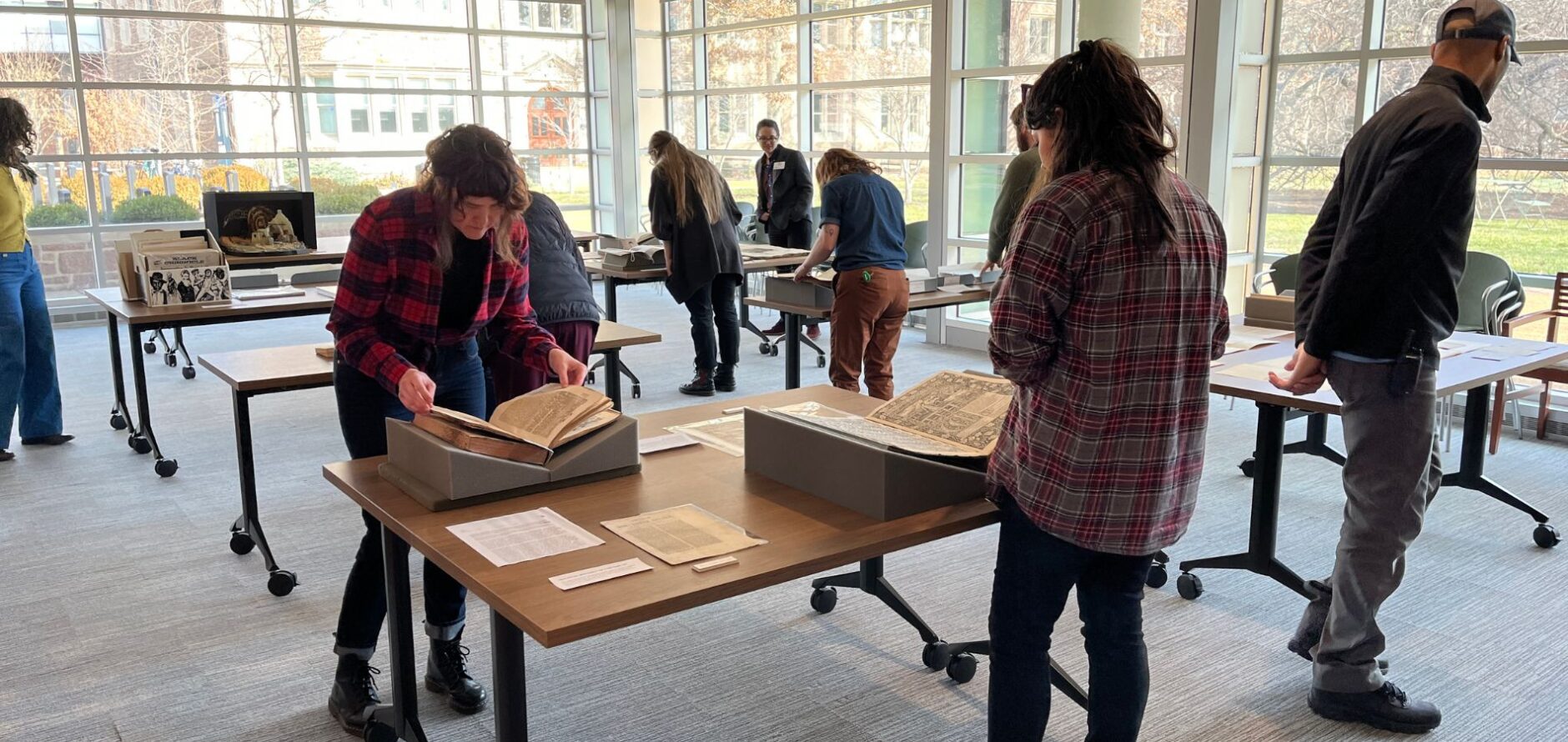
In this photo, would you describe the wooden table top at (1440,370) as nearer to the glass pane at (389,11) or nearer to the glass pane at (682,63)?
the glass pane at (682,63)

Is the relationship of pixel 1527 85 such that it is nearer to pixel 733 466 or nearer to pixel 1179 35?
pixel 1179 35

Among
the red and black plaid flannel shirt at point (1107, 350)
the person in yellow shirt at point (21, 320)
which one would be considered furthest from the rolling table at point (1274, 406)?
the person in yellow shirt at point (21, 320)

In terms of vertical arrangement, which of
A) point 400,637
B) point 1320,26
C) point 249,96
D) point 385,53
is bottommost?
point 400,637

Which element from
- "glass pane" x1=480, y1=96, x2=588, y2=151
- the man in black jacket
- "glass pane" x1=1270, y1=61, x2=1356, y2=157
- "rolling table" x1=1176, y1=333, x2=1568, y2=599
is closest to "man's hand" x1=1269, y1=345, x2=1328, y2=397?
the man in black jacket

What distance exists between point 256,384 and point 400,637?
1.43 metres

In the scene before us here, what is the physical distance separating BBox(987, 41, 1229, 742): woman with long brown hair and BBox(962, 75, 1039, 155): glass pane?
561cm

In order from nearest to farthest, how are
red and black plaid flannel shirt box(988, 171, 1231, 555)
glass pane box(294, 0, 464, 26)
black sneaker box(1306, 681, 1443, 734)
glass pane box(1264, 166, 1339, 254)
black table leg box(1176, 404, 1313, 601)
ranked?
red and black plaid flannel shirt box(988, 171, 1231, 555), black sneaker box(1306, 681, 1443, 734), black table leg box(1176, 404, 1313, 601), glass pane box(1264, 166, 1339, 254), glass pane box(294, 0, 464, 26)

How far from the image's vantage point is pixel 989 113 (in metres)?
7.54

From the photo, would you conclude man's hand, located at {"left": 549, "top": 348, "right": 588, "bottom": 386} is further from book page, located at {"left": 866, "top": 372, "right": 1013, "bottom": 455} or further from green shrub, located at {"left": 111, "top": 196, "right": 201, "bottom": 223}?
green shrub, located at {"left": 111, "top": 196, "right": 201, "bottom": 223}

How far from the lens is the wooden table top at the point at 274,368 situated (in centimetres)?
346

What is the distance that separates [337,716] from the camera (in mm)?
2764

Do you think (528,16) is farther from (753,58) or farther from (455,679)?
(455,679)

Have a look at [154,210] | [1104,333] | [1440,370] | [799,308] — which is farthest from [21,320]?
[1440,370]

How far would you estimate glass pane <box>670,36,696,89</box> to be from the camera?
10836mm
